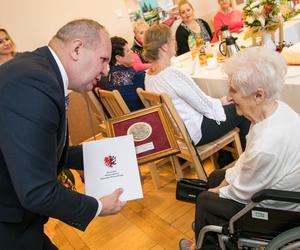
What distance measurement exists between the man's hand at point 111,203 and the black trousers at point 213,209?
1.36 feet

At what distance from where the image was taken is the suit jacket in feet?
2.69

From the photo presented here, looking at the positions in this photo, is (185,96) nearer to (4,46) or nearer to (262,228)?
(262,228)

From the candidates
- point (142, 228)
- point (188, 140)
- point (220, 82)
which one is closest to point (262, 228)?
point (188, 140)

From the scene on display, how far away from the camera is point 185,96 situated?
197cm

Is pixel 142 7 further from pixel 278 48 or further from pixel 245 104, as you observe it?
pixel 245 104

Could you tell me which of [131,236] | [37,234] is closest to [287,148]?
[37,234]

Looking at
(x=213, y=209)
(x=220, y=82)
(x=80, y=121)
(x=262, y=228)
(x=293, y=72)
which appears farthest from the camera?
(x=80, y=121)

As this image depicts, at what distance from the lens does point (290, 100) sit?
1749 mm

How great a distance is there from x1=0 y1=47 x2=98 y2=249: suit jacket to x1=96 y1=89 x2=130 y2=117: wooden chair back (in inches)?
44.7

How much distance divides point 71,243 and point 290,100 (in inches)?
65.3

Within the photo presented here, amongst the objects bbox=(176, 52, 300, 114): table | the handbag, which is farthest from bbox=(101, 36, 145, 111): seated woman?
the handbag

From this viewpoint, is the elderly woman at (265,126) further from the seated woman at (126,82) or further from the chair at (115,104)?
the seated woman at (126,82)

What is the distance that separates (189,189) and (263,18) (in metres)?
1.41

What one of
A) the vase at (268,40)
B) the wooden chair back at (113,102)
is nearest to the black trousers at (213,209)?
the wooden chair back at (113,102)
